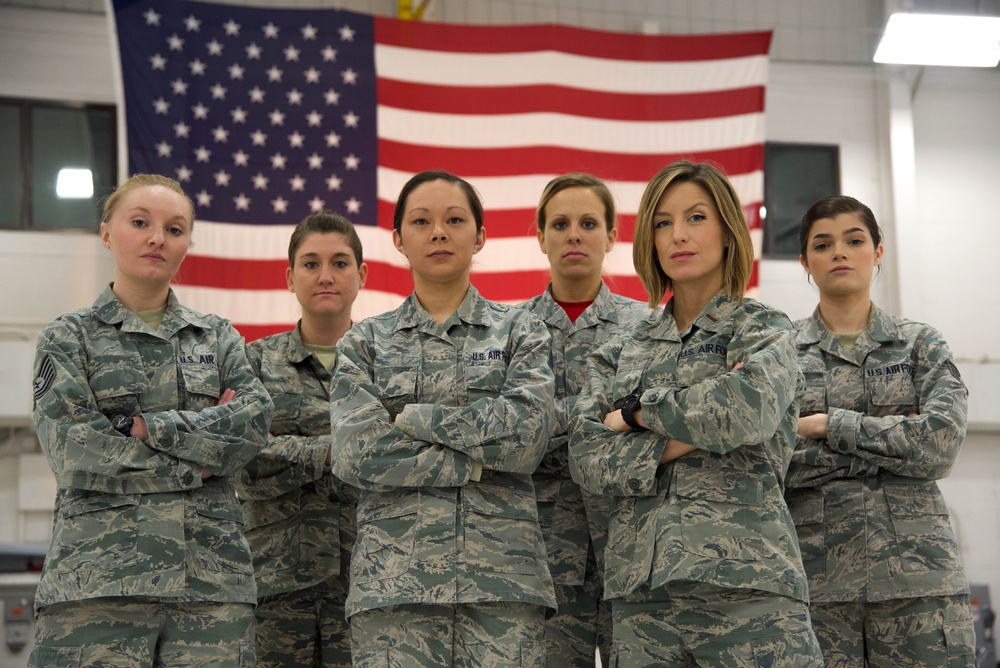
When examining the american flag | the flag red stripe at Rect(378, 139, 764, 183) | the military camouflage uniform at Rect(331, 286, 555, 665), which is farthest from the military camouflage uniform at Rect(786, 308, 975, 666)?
the flag red stripe at Rect(378, 139, 764, 183)

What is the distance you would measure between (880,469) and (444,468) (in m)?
1.65

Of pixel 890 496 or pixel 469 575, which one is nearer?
pixel 469 575

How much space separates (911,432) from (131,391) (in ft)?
8.05

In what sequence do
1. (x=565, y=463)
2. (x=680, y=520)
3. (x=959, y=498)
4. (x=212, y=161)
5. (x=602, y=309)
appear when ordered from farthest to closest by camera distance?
(x=959, y=498), (x=212, y=161), (x=602, y=309), (x=565, y=463), (x=680, y=520)

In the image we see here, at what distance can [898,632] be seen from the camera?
3.36m

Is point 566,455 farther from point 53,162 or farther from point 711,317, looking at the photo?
point 53,162

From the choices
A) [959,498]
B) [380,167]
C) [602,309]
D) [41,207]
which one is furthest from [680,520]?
[959,498]

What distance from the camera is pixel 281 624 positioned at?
355 cm

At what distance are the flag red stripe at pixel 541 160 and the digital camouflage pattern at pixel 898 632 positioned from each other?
5.00m

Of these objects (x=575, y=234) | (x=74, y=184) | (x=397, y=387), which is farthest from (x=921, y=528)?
(x=74, y=184)

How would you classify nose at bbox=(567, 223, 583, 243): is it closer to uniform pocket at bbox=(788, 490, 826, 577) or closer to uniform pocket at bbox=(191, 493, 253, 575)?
uniform pocket at bbox=(788, 490, 826, 577)

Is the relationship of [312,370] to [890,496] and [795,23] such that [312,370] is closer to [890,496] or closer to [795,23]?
[890,496]

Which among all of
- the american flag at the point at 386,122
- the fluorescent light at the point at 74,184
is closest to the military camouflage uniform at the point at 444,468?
the american flag at the point at 386,122

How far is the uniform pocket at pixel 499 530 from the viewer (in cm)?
271
